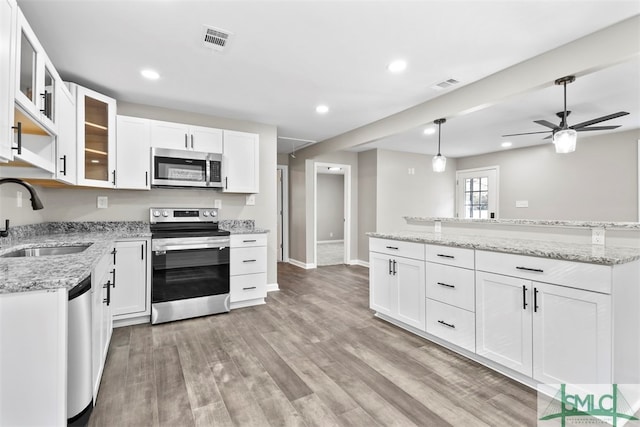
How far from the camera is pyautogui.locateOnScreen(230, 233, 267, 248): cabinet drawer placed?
11.4 feet

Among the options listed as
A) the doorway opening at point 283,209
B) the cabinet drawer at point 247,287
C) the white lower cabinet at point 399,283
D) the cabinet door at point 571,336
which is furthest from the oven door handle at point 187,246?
the doorway opening at point 283,209

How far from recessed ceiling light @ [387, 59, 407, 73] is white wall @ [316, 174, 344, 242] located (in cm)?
715

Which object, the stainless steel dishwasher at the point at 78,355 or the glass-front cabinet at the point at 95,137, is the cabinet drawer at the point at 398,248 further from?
the glass-front cabinet at the point at 95,137

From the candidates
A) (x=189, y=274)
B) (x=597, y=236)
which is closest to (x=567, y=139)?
(x=597, y=236)

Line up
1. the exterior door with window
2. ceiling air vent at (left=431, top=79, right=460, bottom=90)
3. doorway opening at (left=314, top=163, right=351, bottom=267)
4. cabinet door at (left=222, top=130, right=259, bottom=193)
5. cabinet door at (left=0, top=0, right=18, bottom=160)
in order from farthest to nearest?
doorway opening at (left=314, top=163, right=351, bottom=267)
the exterior door with window
cabinet door at (left=222, top=130, right=259, bottom=193)
ceiling air vent at (left=431, top=79, right=460, bottom=90)
cabinet door at (left=0, top=0, right=18, bottom=160)

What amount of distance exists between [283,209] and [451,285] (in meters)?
4.41

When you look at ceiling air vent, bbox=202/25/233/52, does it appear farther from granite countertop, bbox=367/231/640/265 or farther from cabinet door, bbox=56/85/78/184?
granite countertop, bbox=367/231/640/265

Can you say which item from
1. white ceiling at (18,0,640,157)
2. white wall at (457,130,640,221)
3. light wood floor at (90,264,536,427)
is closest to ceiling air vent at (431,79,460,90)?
white ceiling at (18,0,640,157)

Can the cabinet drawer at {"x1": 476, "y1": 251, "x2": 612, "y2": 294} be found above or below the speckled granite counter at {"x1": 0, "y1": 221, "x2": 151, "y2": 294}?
below

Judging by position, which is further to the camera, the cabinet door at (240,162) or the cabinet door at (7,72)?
the cabinet door at (240,162)

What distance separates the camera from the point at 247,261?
139 inches

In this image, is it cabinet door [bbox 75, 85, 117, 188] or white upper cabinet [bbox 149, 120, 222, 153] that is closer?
cabinet door [bbox 75, 85, 117, 188]

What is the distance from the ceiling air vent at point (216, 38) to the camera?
208 cm

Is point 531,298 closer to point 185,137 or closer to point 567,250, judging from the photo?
point 567,250
